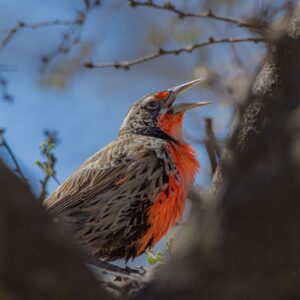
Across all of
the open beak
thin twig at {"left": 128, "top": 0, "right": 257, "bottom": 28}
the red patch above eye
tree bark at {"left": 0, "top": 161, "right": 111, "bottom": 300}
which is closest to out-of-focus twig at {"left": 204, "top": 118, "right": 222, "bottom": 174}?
thin twig at {"left": 128, "top": 0, "right": 257, "bottom": 28}

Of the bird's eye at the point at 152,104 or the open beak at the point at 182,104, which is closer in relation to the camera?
the open beak at the point at 182,104

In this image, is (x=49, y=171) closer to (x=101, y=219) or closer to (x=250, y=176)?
(x=101, y=219)

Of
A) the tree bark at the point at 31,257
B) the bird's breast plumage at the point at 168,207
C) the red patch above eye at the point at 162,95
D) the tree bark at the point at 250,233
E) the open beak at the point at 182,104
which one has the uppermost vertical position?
the red patch above eye at the point at 162,95

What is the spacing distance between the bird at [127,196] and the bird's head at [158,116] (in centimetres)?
25

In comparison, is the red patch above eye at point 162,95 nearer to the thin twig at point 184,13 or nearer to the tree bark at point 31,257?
the thin twig at point 184,13

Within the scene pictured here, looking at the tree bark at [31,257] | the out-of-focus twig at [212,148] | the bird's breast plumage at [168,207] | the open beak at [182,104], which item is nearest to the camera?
the tree bark at [31,257]

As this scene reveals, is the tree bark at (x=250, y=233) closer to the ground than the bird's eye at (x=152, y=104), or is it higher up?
closer to the ground

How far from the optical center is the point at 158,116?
6.16 m

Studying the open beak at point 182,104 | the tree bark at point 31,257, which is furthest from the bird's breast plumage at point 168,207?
the tree bark at point 31,257

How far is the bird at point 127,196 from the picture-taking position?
5195 mm

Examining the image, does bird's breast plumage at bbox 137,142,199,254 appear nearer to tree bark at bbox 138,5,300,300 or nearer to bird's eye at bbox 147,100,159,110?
bird's eye at bbox 147,100,159,110

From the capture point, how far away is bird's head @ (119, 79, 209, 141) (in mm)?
6008

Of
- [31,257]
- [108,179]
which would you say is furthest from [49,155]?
[31,257]

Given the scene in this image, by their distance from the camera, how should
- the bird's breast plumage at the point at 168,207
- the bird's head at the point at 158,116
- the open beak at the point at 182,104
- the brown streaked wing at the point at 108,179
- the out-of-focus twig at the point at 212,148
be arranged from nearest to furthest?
the out-of-focus twig at the point at 212,148, the bird's breast plumage at the point at 168,207, the brown streaked wing at the point at 108,179, the open beak at the point at 182,104, the bird's head at the point at 158,116
